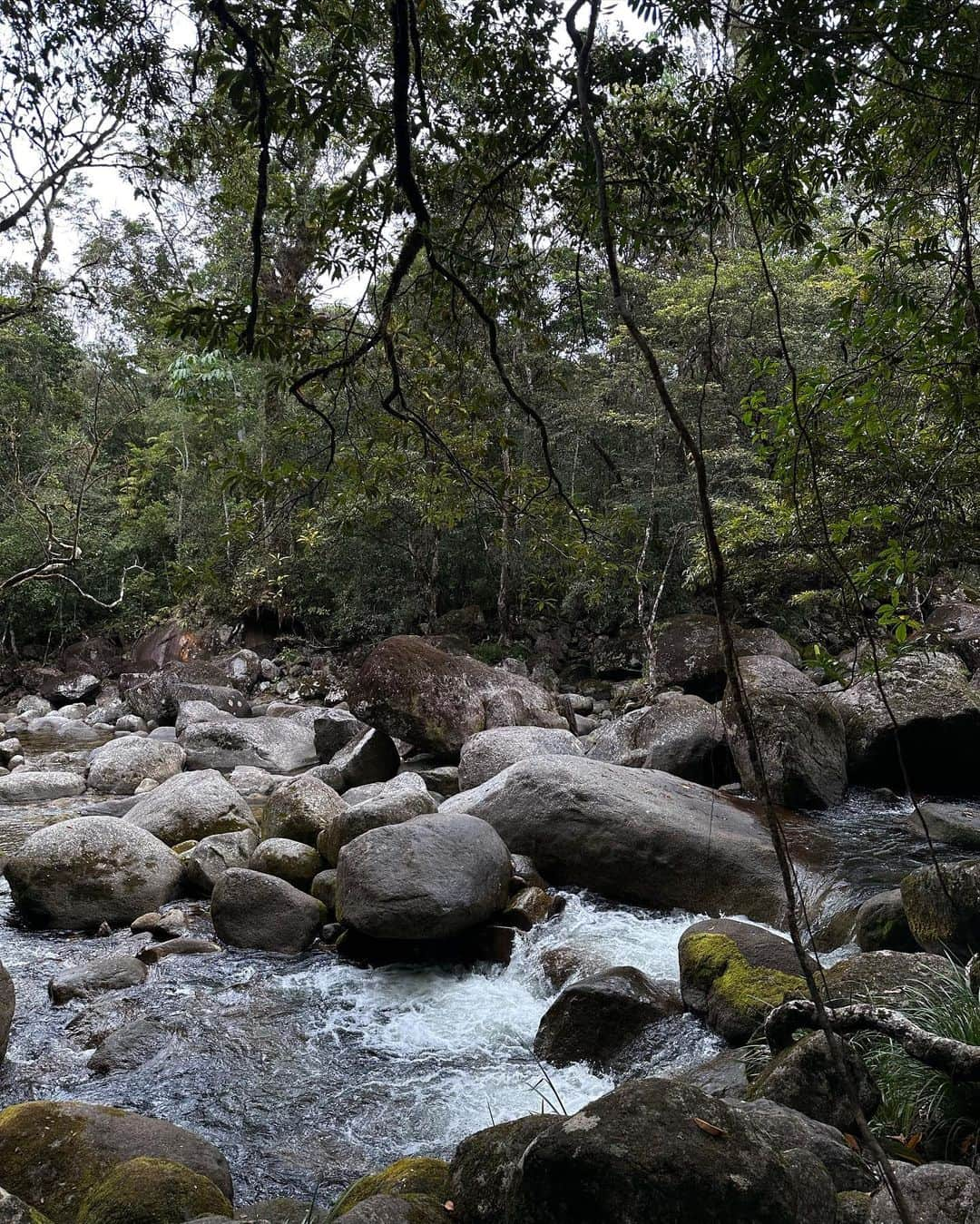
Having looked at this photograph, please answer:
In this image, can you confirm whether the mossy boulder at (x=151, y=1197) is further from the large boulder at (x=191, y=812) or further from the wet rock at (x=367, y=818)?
the large boulder at (x=191, y=812)

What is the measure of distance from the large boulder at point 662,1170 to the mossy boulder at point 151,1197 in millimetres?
1429

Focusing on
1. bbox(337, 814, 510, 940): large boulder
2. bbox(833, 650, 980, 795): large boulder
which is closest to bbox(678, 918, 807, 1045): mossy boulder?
bbox(337, 814, 510, 940): large boulder

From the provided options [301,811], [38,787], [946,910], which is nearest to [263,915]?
[301,811]

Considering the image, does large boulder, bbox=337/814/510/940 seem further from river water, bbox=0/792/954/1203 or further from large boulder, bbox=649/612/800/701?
large boulder, bbox=649/612/800/701

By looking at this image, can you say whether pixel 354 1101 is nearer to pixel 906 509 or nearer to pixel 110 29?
pixel 906 509

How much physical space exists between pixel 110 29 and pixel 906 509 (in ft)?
14.4

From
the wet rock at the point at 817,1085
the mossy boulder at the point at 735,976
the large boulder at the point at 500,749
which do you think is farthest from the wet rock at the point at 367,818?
the wet rock at the point at 817,1085

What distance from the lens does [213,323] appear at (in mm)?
2947

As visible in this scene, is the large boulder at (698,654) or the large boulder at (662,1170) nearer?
the large boulder at (662,1170)

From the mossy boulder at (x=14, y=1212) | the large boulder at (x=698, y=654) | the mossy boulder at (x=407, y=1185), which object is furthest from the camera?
the large boulder at (x=698, y=654)

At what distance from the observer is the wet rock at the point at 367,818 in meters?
7.30

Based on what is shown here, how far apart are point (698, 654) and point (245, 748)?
26.5 ft

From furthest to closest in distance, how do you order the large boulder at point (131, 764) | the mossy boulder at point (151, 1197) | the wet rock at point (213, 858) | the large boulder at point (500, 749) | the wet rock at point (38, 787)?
the large boulder at point (131, 764), the wet rock at point (38, 787), the large boulder at point (500, 749), the wet rock at point (213, 858), the mossy boulder at point (151, 1197)

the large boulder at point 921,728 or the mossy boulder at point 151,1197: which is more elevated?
the large boulder at point 921,728
